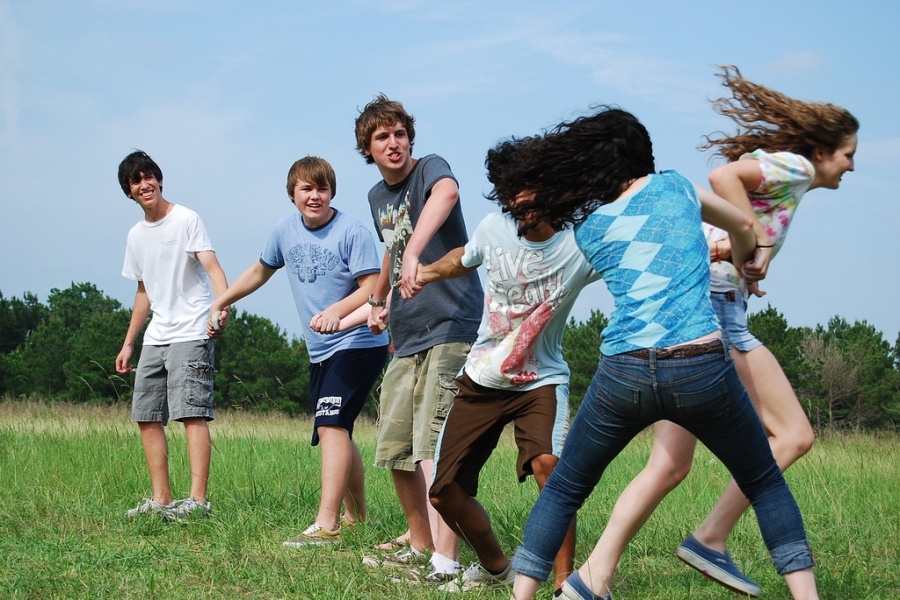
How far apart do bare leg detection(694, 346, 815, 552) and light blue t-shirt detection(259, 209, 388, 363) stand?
2117 mm

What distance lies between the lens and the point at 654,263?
2709 mm

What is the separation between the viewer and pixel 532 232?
3287mm

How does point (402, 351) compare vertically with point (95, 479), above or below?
above

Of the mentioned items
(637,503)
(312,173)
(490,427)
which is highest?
(312,173)

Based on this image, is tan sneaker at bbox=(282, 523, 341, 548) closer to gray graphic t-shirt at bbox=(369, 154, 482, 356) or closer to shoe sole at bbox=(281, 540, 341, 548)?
shoe sole at bbox=(281, 540, 341, 548)

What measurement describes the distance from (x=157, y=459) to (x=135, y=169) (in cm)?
196

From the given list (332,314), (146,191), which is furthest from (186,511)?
(146,191)

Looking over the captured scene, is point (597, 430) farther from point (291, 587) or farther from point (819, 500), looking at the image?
point (819, 500)

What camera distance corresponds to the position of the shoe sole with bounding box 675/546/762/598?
10.5 ft

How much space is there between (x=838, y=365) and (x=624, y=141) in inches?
1648

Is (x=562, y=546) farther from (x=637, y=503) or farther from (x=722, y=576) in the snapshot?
(x=722, y=576)

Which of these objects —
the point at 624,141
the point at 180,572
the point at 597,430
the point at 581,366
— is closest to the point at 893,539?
the point at 597,430

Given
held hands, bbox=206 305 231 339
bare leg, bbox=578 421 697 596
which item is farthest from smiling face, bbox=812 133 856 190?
held hands, bbox=206 305 231 339

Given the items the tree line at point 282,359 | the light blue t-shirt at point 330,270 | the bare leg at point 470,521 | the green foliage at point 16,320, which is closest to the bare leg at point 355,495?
the light blue t-shirt at point 330,270
